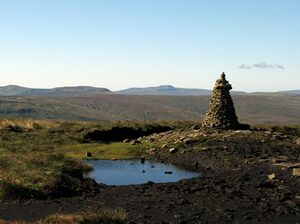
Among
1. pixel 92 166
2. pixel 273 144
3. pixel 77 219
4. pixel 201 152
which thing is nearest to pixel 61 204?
pixel 77 219

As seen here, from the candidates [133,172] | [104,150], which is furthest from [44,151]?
[133,172]

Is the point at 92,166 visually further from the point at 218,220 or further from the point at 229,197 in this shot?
the point at 218,220

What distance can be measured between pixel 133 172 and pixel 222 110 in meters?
18.0

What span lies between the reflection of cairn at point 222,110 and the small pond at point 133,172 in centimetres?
1317

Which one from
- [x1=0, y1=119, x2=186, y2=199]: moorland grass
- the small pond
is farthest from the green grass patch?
the small pond

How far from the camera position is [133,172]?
38750 millimetres

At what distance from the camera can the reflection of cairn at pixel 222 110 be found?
5381cm

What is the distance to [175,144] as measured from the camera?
157 ft

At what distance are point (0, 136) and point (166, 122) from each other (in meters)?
22.5

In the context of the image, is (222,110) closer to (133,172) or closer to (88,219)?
(133,172)

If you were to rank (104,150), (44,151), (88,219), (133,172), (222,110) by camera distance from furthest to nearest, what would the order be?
1. (222,110)
2. (104,150)
3. (44,151)
4. (133,172)
5. (88,219)

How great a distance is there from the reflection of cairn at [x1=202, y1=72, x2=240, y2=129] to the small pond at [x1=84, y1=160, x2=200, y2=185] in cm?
1317

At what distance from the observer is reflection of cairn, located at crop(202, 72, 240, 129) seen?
177 ft

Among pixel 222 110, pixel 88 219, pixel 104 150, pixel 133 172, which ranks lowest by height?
pixel 133 172
